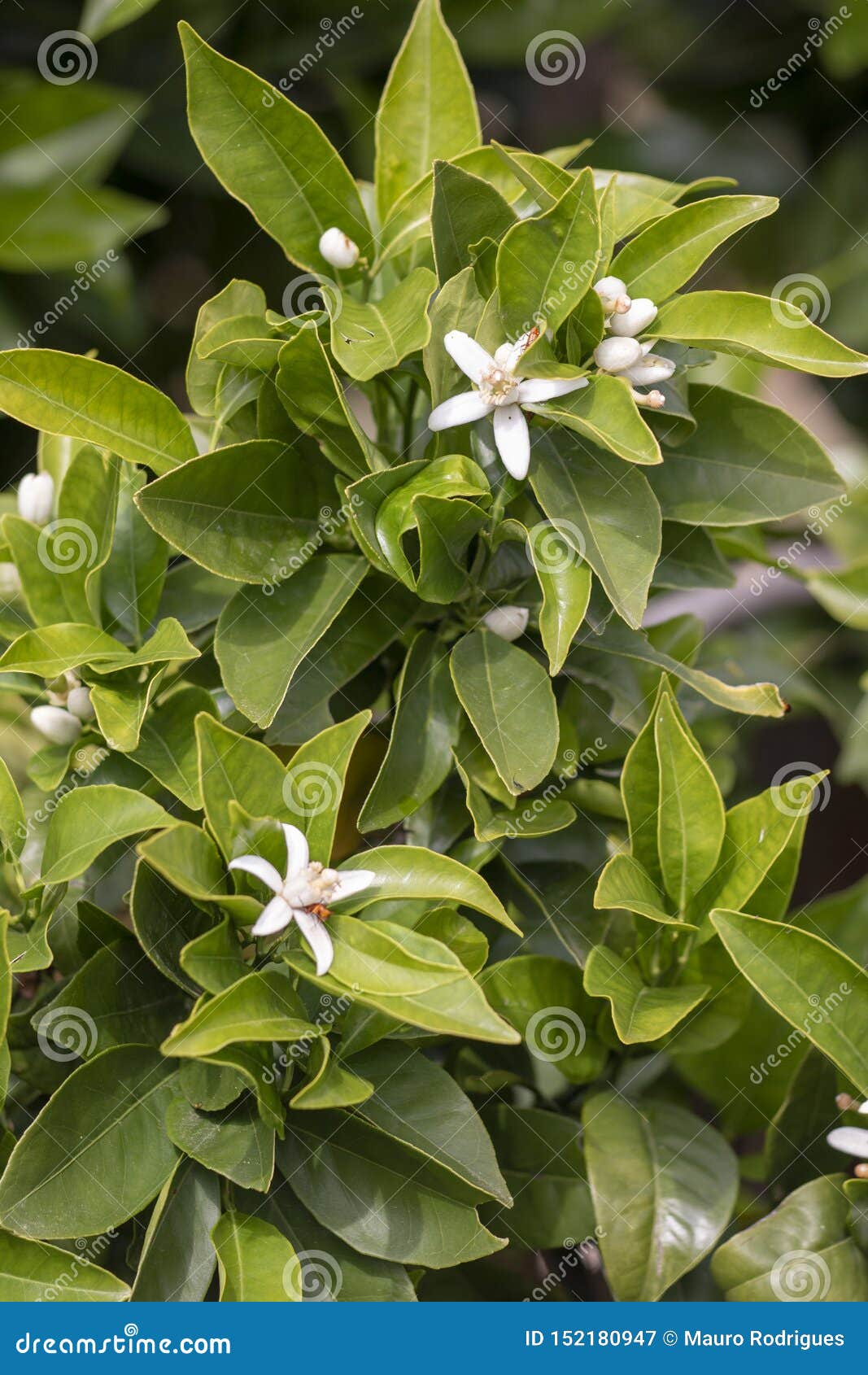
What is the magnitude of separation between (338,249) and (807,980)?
1.58 ft

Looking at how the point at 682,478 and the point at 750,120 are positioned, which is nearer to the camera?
the point at 682,478

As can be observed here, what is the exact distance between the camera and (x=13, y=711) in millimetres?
922

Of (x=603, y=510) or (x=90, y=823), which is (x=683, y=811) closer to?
(x=603, y=510)

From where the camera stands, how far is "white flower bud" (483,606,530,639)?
711 millimetres

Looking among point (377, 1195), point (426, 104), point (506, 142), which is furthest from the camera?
point (506, 142)

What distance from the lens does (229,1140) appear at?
24.8 inches

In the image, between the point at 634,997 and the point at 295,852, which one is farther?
the point at 634,997

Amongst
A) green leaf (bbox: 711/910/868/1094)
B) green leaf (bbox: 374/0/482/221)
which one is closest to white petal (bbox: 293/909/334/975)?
green leaf (bbox: 711/910/868/1094)

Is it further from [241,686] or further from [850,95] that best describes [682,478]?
[850,95]

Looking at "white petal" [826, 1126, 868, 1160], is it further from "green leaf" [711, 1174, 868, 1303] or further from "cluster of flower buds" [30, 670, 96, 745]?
"cluster of flower buds" [30, 670, 96, 745]

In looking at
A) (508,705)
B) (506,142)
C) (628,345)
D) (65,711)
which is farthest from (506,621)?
(506,142)

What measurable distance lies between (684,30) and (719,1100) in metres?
1.44

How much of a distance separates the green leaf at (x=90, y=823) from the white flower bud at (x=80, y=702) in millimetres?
101
